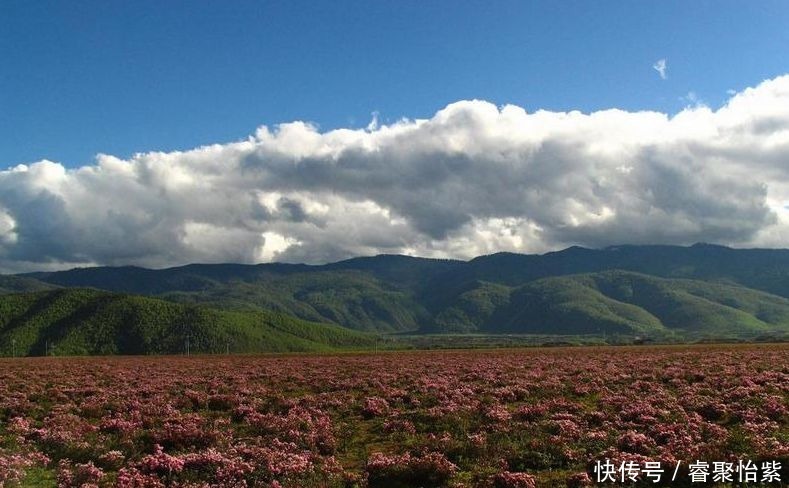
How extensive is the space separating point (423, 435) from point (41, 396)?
2120 cm

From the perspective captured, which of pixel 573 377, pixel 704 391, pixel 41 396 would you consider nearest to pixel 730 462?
pixel 704 391

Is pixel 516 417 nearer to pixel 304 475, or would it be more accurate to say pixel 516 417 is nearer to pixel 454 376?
pixel 304 475

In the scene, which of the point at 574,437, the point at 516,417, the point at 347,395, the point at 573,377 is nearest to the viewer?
the point at 574,437

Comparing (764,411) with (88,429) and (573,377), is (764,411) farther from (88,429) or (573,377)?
(88,429)

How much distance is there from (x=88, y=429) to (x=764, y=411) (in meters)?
23.4

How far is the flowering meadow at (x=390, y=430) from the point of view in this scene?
15.0m

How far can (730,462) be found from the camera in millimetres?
14461

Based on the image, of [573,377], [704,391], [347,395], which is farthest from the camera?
[573,377]

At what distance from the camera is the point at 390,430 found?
68.7ft

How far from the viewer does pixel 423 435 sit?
784 inches

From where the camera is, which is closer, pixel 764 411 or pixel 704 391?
pixel 764 411

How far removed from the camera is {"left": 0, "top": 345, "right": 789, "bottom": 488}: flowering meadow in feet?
49.1

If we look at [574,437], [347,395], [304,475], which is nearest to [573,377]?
[347,395]

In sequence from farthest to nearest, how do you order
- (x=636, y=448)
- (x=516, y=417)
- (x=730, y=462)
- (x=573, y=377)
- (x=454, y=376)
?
(x=454, y=376), (x=573, y=377), (x=516, y=417), (x=636, y=448), (x=730, y=462)
